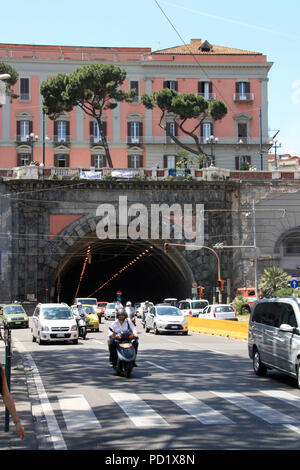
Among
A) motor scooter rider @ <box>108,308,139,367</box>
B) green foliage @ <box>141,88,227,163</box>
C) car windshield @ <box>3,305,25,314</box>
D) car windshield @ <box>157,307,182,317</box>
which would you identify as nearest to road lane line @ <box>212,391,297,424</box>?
motor scooter rider @ <box>108,308,139,367</box>

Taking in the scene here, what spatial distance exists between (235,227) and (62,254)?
13.5 meters

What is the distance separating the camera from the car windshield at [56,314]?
88.3 feet

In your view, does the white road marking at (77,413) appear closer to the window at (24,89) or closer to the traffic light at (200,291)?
the traffic light at (200,291)

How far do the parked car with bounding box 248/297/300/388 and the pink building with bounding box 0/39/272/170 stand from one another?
48.3 metres

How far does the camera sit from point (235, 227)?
55312mm

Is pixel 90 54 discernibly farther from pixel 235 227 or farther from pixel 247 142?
pixel 235 227

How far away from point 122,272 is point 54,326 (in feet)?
184

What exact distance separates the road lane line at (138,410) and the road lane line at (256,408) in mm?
1530

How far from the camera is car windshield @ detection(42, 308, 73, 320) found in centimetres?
2691

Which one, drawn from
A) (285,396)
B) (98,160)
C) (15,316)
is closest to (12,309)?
(15,316)

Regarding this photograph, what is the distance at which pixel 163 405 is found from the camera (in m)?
12.0

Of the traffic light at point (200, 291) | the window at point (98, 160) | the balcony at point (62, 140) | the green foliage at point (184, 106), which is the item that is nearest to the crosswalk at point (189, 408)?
the traffic light at point (200, 291)

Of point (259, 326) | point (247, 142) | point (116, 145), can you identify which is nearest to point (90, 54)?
point (116, 145)

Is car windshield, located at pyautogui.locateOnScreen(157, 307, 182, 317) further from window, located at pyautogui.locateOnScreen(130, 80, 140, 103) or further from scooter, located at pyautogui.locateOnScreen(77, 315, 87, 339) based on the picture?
window, located at pyautogui.locateOnScreen(130, 80, 140, 103)
